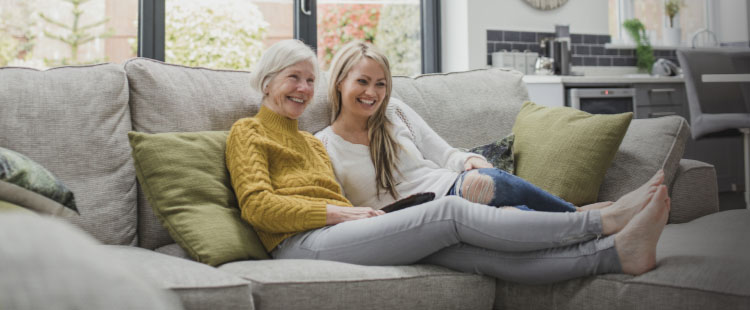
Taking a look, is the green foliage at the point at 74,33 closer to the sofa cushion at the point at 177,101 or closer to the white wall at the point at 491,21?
the sofa cushion at the point at 177,101

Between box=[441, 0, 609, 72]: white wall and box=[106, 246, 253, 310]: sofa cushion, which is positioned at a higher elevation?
box=[441, 0, 609, 72]: white wall

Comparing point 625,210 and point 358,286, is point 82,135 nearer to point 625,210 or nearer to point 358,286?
point 358,286

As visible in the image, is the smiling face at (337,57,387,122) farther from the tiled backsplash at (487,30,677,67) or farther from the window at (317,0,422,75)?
the tiled backsplash at (487,30,677,67)

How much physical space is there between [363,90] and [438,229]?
2.27 ft

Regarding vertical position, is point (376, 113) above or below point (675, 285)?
above

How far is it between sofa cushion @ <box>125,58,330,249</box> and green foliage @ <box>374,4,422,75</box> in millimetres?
2427

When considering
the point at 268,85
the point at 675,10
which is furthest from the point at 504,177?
the point at 675,10

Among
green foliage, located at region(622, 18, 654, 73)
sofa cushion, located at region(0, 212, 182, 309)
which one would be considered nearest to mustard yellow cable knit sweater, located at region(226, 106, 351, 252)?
sofa cushion, located at region(0, 212, 182, 309)

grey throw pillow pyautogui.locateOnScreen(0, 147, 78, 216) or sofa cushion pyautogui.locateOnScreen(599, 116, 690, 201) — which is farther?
sofa cushion pyautogui.locateOnScreen(599, 116, 690, 201)

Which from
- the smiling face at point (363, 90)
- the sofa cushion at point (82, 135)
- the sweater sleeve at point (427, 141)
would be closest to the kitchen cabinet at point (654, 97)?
the sweater sleeve at point (427, 141)

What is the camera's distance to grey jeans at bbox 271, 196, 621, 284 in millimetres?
1438

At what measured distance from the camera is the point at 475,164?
6.51 feet

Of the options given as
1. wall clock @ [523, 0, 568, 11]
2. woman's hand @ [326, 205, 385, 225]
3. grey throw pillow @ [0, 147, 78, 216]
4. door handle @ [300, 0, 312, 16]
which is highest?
wall clock @ [523, 0, 568, 11]

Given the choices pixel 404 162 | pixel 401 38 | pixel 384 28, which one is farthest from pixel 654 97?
pixel 404 162
